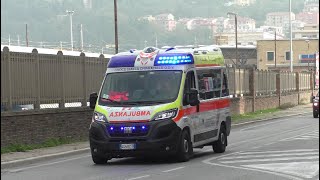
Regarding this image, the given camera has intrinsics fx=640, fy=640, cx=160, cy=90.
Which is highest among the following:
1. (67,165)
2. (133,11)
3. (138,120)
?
(133,11)

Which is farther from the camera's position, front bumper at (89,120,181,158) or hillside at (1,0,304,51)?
hillside at (1,0,304,51)

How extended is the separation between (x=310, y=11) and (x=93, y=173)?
5784 inches

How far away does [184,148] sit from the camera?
1479cm

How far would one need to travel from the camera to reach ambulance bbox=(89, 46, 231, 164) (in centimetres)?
1426

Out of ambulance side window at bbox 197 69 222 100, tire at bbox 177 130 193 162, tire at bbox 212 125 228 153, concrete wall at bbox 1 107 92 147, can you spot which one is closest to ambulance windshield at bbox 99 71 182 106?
tire at bbox 177 130 193 162

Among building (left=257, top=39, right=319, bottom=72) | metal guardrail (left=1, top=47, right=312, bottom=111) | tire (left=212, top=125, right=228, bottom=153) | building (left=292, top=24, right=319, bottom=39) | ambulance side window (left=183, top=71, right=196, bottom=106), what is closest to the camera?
ambulance side window (left=183, top=71, right=196, bottom=106)

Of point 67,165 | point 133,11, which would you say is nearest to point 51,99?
point 67,165

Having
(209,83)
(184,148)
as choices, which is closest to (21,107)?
(209,83)

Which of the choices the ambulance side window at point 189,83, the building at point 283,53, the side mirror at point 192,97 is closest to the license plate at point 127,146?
the ambulance side window at point 189,83

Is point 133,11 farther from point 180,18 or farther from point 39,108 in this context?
point 39,108

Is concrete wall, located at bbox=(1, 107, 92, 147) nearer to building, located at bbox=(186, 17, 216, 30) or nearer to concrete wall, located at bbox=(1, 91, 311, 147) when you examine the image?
concrete wall, located at bbox=(1, 91, 311, 147)

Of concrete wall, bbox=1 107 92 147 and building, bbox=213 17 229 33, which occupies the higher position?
building, bbox=213 17 229 33

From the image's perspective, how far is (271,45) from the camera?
11025 centimetres

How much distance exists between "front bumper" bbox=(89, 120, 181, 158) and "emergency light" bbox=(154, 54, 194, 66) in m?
1.82
